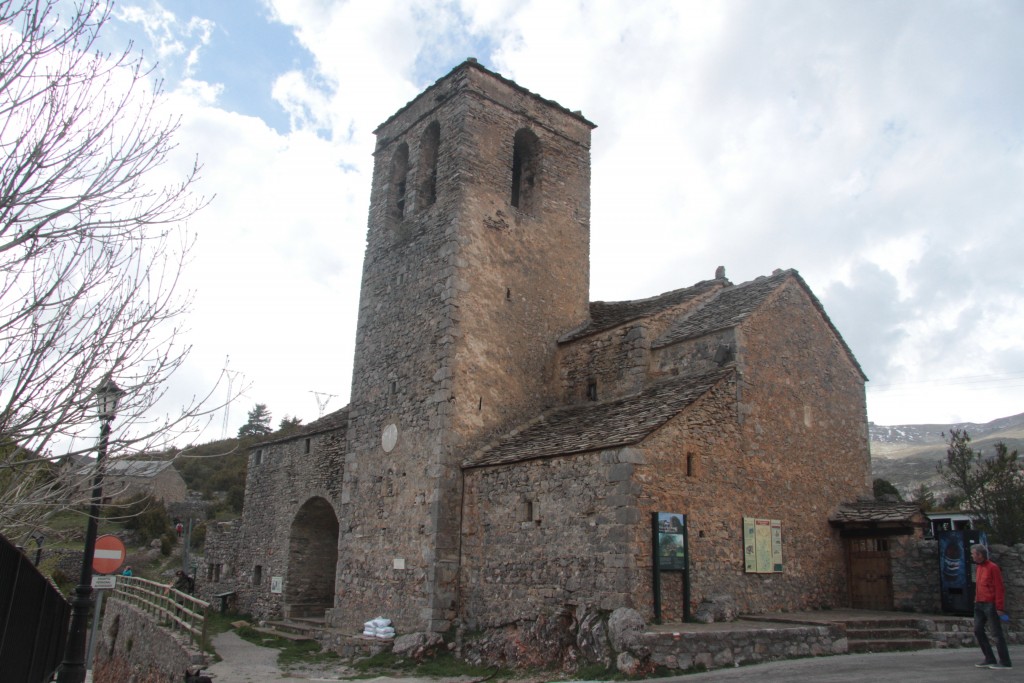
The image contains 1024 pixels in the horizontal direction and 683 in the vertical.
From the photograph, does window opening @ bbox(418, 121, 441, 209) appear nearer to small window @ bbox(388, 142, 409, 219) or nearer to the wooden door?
small window @ bbox(388, 142, 409, 219)

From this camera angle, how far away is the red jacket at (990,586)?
8.86 metres

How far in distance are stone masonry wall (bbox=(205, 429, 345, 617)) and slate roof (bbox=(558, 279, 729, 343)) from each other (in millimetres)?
7147

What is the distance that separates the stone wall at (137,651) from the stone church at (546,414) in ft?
10.8

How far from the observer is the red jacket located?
349 inches

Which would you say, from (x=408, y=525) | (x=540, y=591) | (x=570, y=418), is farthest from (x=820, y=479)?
(x=408, y=525)

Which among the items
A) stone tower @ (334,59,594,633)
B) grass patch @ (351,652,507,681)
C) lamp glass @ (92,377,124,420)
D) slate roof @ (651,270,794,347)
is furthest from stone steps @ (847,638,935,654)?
lamp glass @ (92,377,124,420)

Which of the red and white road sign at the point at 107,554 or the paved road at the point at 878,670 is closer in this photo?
the paved road at the point at 878,670

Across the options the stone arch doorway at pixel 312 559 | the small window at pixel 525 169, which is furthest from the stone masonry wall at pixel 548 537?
the stone arch doorway at pixel 312 559

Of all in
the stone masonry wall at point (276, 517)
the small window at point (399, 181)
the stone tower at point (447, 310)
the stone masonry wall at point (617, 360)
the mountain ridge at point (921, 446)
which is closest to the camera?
the stone tower at point (447, 310)

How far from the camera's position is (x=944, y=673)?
8.44 metres

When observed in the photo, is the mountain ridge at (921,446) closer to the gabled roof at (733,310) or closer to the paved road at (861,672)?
the gabled roof at (733,310)

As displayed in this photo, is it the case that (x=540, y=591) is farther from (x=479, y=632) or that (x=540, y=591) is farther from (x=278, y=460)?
(x=278, y=460)

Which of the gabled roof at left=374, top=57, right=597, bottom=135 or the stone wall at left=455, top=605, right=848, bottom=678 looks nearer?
the stone wall at left=455, top=605, right=848, bottom=678

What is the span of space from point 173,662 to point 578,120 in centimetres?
1439
